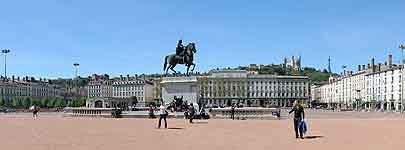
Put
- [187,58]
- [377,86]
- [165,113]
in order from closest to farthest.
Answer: [165,113] → [187,58] → [377,86]

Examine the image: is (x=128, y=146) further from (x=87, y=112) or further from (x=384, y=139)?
(x=87, y=112)

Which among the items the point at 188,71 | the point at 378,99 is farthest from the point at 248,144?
the point at 378,99

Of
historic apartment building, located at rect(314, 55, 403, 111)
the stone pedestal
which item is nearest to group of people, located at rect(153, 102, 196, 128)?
the stone pedestal

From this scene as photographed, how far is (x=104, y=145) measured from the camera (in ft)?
66.3

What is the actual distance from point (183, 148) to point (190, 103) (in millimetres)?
24425

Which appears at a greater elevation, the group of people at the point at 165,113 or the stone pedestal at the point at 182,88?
the stone pedestal at the point at 182,88

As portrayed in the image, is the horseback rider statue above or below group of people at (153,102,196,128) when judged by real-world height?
above

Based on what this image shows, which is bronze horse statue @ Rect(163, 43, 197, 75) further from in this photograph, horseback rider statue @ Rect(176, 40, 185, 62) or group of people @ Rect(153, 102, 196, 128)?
group of people @ Rect(153, 102, 196, 128)

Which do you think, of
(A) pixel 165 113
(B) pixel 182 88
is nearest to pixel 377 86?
(B) pixel 182 88

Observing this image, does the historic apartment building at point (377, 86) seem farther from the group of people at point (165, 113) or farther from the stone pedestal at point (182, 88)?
the group of people at point (165, 113)

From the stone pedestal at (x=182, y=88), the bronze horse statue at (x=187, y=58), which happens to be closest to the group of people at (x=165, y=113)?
the stone pedestal at (x=182, y=88)

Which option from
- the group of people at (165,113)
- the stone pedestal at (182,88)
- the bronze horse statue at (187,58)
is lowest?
the group of people at (165,113)

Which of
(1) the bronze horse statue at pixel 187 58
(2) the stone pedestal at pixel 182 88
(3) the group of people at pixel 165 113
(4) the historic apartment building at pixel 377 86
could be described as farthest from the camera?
(4) the historic apartment building at pixel 377 86

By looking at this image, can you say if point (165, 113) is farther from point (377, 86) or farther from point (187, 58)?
point (377, 86)
